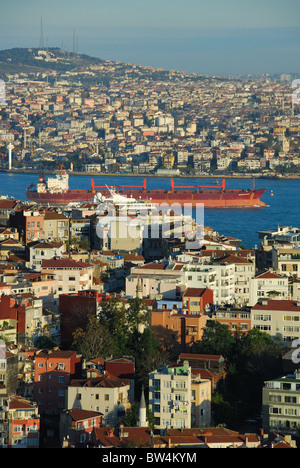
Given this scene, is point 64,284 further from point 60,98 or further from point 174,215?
point 60,98

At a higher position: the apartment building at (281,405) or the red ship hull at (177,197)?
the apartment building at (281,405)

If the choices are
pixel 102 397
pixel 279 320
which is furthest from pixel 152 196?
pixel 102 397

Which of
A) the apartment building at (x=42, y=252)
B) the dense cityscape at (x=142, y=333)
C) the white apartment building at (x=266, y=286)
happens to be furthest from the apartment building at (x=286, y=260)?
the apartment building at (x=42, y=252)

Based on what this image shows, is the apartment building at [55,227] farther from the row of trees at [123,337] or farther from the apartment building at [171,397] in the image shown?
the apartment building at [171,397]

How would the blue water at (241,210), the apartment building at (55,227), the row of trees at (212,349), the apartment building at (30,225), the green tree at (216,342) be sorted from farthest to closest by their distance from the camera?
1. the blue water at (241,210)
2. the apartment building at (55,227)
3. the apartment building at (30,225)
4. the green tree at (216,342)
5. the row of trees at (212,349)

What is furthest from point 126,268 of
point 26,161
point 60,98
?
point 60,98
